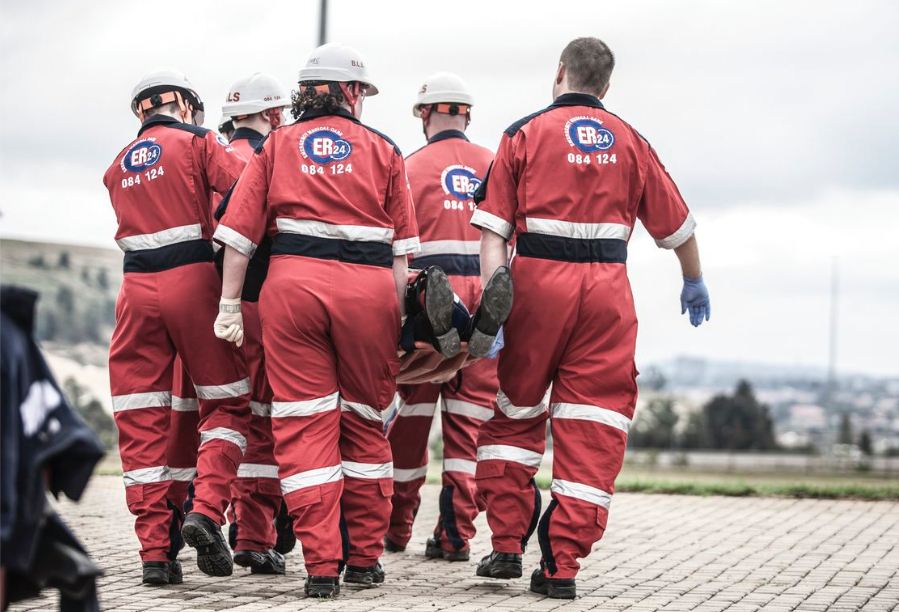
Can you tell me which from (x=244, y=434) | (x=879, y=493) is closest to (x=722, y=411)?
(x=879, y=493)

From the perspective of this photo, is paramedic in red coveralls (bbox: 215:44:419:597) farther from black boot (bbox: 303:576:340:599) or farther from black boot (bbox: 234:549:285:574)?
black boot (bbox: 234:549:285:574)

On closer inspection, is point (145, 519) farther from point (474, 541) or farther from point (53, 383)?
point (53, 383)

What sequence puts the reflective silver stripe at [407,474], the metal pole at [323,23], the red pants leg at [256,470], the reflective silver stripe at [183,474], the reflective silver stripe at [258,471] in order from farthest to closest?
the metal pole at [323,23] → the reflective silver stripe at [407,474] → the reflective silver stripe at [258,471] → the red pants leg at [256,470] → the reflective silver stripe at [183,474]

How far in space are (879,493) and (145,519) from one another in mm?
6660

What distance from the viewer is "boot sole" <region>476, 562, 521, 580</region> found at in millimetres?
6836

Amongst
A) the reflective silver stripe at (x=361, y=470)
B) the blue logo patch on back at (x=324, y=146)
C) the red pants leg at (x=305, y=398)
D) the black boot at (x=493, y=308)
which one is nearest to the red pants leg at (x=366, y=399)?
the reflective silver stripe at (x=361, y=470)

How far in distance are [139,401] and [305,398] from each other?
3.10 feet

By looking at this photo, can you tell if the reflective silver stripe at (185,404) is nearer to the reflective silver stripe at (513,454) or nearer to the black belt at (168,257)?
the black belt at (168,257)

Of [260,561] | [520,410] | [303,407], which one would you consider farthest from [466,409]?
[303,407]

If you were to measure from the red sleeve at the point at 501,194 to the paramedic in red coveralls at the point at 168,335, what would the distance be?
126 cm

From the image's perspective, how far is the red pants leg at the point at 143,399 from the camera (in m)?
6.73

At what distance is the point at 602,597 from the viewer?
6406mm

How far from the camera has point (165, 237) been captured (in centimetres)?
688

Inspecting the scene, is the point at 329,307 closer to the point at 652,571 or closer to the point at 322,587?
the point at 322,587
